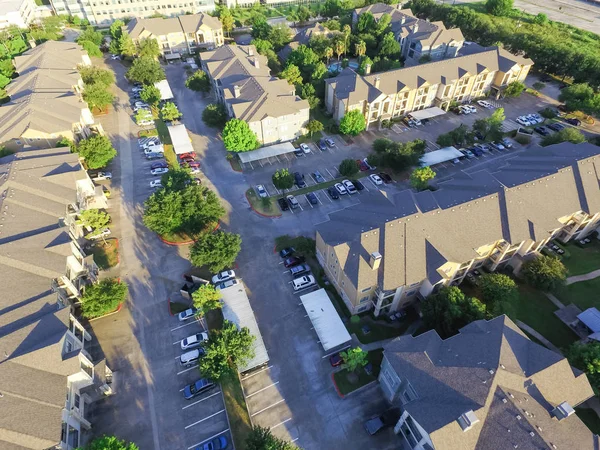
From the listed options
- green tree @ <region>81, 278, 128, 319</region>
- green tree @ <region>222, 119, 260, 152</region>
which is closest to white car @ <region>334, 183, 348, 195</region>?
green tree @ <region>222, 119, 260, 152</region>

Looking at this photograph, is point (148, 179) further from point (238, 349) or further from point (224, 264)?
point (238, 349)

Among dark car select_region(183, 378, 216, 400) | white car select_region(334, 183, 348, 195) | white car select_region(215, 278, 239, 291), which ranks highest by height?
white car select_region(334, 183, 348, 195)

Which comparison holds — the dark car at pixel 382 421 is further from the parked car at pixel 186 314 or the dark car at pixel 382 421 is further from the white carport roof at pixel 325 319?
the parked car at pixel 186 314

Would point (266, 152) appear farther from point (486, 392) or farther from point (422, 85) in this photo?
point (486, 392)

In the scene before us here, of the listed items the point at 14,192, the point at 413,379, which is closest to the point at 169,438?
the point at 413,379

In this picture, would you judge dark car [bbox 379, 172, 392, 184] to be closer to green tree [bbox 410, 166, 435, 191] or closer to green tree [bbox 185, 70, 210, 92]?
green tree [bbox 410, 166, 435, 191]

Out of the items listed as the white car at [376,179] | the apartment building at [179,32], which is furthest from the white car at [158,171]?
the apartment building at [179,32]

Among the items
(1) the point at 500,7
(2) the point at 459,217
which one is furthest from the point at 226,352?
(1) the point at 500,7

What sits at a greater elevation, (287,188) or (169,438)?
(287,188)
